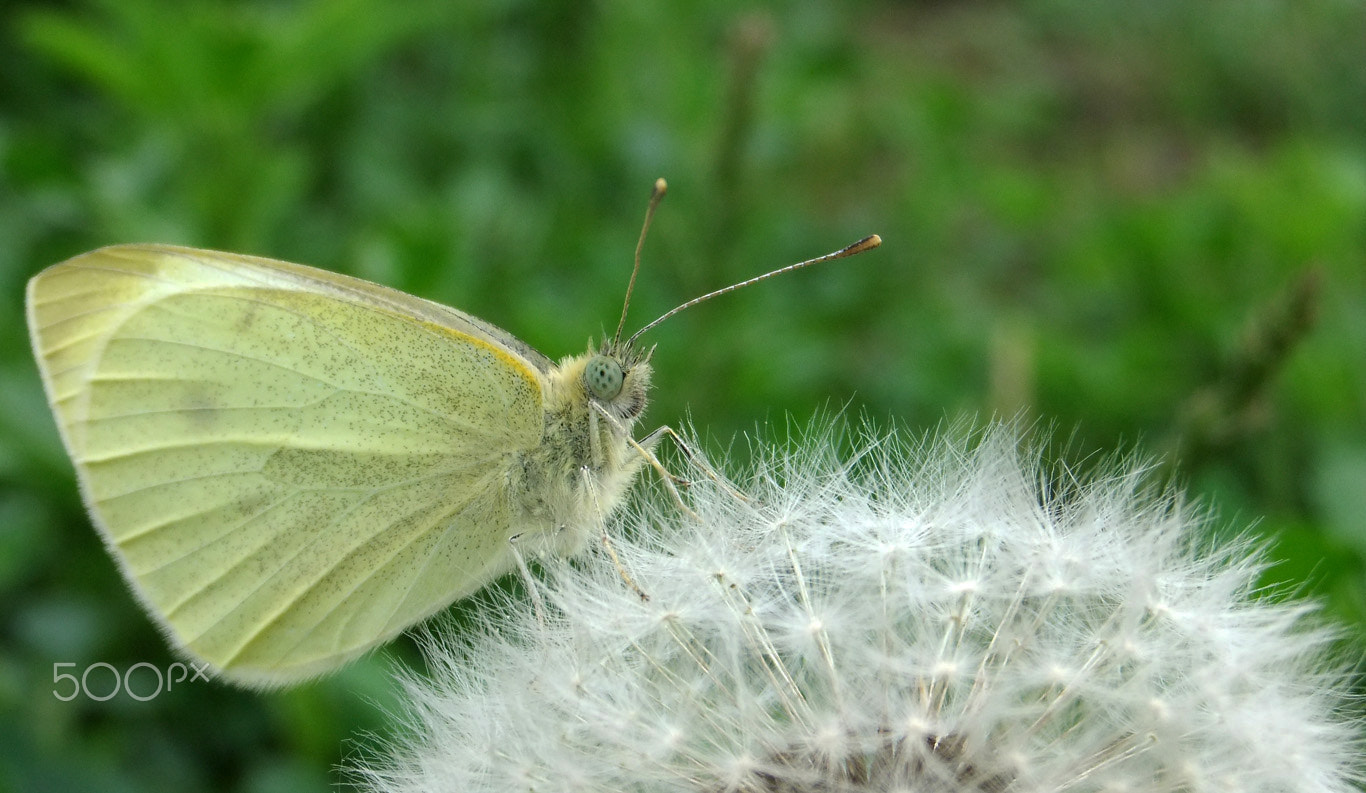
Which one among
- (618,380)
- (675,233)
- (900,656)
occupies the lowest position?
(900,656)

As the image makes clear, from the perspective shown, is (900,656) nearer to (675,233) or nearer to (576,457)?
(576,457)

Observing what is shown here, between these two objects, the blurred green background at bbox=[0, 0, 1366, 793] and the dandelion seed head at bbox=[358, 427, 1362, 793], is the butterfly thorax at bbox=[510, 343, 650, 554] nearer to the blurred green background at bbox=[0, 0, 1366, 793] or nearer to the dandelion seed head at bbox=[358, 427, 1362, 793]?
the dandelion seed head at bbox=[358, 427, 1362, 793]

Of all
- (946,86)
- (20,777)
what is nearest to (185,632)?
(20,777)

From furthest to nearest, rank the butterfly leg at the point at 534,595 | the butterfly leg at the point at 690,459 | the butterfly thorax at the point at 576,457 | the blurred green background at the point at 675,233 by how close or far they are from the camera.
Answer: the blurred green background at the point at 675,233 → the butterfly thorax at the point at 576,457 → the butterfly leg at the point at 690,459 → the butterfly leg at the point at 534,595

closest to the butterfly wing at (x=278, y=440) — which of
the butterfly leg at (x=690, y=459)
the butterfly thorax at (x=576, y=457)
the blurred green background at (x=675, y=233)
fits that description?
the butterfly thorax at (x=576, y=457)

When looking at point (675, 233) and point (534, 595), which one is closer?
point (534, 595)

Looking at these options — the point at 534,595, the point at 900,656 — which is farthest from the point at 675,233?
the point at 900,656

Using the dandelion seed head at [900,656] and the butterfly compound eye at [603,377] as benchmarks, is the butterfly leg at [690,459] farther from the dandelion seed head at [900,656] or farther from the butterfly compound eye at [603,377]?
the butterfly compound eye at [603,377]
